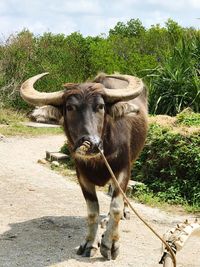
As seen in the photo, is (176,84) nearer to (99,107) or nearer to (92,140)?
(99,107)

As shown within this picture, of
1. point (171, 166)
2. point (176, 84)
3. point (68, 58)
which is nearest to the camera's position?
point (171, 166)

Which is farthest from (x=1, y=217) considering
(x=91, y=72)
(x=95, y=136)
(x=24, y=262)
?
(x=91, y=72)

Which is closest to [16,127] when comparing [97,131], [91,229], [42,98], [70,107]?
[91,229]

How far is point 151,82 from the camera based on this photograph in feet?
39.3

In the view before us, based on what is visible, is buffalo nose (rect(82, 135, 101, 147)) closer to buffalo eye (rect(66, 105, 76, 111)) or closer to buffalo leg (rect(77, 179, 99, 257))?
buffalo eye (rect(66, 105, 76, 111))

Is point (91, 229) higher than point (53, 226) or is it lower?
higher

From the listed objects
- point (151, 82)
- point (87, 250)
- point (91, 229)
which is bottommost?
point (87, 250)

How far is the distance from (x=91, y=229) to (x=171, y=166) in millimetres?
2841

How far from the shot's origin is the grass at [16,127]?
45.5 ft

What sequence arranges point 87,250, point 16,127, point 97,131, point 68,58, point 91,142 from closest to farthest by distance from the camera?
point 91,142, point 97,131, point 87,250, point 16,127, point 68,58

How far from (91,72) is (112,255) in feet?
45.7

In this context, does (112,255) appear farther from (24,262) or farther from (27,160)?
(27,160)

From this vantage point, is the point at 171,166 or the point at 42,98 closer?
the point at 42,98

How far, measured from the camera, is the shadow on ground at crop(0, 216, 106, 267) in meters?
5.23
